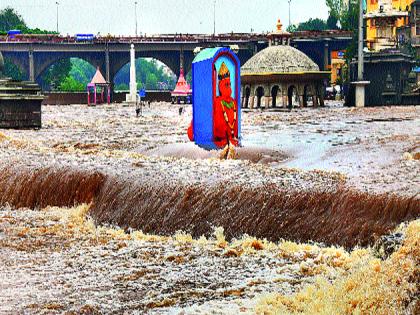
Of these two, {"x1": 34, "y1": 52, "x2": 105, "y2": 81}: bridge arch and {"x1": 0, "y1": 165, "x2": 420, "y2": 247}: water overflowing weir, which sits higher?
{"x1": 34, "y1": 52, "x2": 105, "y2": 81}: bridge arch

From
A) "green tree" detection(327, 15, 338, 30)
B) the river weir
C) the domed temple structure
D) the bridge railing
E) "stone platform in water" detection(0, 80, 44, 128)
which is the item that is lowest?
the river weir

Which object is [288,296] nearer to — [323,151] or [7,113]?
[323,151]

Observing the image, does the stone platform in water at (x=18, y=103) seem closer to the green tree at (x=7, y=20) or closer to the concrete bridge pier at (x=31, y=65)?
the concrete bridge pier at (x=31, y=65)

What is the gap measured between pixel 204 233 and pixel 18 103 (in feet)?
69.3

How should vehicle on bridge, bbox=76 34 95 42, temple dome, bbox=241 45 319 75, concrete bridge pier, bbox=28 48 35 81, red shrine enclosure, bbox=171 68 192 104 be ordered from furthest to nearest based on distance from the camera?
concrete bridge pier, bbox=28 48 35 81
vehicle on bridge, bbox=76 34 95 42
red shrine enclosure, bbox=171 68 192 104
temple dome, bbox=241 45 319 75

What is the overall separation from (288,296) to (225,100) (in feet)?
39.4

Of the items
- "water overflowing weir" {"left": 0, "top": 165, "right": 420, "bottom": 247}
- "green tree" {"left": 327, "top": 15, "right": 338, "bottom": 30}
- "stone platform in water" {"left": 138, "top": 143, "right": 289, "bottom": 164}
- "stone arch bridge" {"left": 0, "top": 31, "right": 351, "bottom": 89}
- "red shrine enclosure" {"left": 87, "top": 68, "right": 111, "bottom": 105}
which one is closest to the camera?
"water overflowing weir" {"left": 0, "top": 165, "right": 420, "bottom": 247}

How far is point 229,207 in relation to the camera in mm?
12805

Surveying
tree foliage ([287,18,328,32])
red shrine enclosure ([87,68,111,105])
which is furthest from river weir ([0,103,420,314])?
tree foliage ([287,18,328,32])

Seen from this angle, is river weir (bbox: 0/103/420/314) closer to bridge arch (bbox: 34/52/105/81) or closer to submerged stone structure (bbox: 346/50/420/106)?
submerged stone structure (bbox: 346/50/420/106)

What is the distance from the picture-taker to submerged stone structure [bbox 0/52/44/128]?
31062 millimetres

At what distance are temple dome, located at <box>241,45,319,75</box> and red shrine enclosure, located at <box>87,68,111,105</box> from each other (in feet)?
121

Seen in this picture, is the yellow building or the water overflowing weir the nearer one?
the water overflowing weir

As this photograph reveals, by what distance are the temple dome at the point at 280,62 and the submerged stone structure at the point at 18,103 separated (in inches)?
1296
